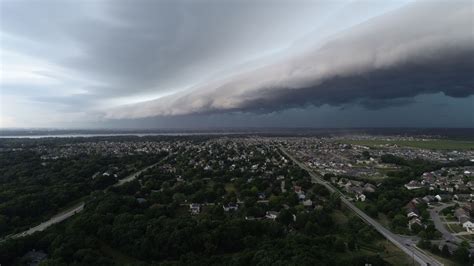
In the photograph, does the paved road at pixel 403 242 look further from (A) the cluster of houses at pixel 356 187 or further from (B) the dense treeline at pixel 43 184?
(B) the dense treeline at pixel 43 184

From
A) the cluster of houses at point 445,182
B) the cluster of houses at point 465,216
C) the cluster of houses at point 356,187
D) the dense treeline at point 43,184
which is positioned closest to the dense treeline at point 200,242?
the dense treeline at point 43,184

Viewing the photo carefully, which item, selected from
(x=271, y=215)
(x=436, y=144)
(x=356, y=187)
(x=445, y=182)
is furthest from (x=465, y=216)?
(x=436, y=144)

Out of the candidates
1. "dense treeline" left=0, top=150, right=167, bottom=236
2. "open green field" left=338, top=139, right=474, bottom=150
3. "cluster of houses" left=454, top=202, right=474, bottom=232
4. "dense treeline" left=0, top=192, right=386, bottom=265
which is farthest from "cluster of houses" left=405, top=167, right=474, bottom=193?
"open green field" left=338, top=139, right=474, bottom=150

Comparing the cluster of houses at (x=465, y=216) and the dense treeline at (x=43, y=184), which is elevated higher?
the dense treeline at (x=43, y=184)

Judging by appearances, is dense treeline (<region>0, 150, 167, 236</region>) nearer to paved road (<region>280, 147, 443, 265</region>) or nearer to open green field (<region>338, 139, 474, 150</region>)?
paved road (<region>280, 147, 443, 265</region>)

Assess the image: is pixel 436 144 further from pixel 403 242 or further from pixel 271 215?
pixel 271 215

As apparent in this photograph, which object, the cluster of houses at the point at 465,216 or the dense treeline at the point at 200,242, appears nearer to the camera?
the dense treeline at the point at 200,242
